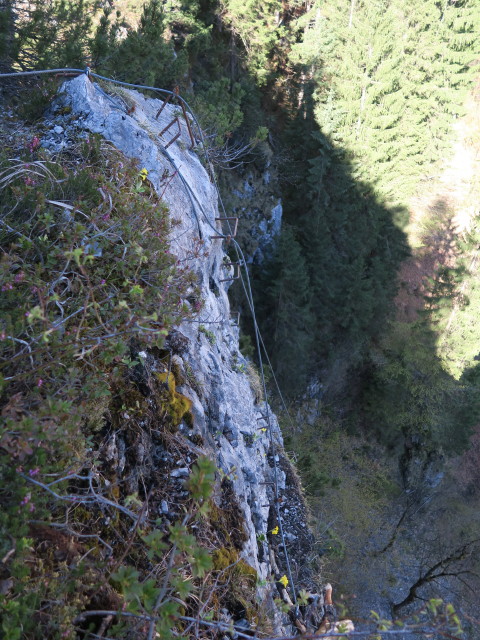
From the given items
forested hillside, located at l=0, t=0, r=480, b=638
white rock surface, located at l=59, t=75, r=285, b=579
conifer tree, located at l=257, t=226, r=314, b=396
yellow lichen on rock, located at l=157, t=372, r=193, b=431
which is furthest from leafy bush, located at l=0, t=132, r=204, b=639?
conifer tree, located at l=257, t=226, r=314, b=396

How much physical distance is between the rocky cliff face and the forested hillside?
6.41m

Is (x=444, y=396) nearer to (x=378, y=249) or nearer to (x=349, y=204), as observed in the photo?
(x=378, y=249)

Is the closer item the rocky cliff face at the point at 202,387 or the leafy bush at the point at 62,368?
the leafy bush at the point at 62,368

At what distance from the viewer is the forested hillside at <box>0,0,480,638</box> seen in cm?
1502

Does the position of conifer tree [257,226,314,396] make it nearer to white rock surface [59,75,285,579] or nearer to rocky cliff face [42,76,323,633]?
rocky cliff face [42,76,323,633]

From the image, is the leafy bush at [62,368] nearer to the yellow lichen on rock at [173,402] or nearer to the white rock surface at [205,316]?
the yellow lichen on rock at [173,402]

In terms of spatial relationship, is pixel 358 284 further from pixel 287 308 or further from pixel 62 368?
pixel 62 368

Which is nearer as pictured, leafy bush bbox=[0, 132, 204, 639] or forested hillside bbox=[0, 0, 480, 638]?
leafy bush bbox=[0, 132, 204, 639]

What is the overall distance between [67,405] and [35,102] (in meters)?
3.79

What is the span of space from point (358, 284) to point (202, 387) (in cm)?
1476

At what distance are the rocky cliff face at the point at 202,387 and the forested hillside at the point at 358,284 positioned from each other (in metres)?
6.41

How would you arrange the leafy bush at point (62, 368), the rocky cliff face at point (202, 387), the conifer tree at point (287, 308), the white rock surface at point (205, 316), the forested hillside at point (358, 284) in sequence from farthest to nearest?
the conifer tree at point (287, 308) < the forested hillside at point (358, 284) < the white rock surface at point (205, 316) < the rocky cliff face at point (202, 387) < the leafy bush at point (62, 368)

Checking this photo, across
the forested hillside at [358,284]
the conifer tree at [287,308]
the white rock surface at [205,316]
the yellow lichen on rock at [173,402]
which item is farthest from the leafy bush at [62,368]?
the conifer tree at [287,308]

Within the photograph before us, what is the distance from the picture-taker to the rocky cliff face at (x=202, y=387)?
2.88 m
